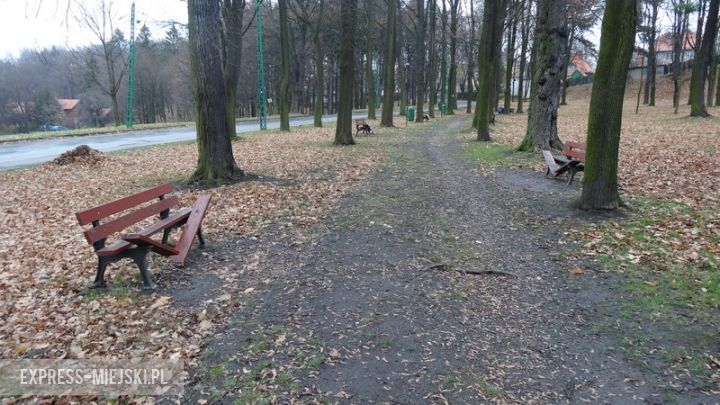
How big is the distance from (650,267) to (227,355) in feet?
15.5

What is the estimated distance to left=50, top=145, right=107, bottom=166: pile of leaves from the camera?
1386 cm

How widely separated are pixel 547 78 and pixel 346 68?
689 cm

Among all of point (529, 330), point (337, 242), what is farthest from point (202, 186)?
point (529, 330)

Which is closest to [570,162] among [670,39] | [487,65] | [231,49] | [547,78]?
[547,78]

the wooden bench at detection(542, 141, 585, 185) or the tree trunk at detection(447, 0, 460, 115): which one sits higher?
the tree trunk at detection(447, 0, 460, 115)

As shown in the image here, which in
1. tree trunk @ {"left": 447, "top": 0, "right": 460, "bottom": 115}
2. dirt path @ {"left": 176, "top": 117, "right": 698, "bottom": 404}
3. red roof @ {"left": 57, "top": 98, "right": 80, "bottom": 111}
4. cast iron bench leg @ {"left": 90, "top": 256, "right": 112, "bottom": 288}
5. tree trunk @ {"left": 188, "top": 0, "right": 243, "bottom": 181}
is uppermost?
tree trunk @ {"left": 447, "top": 0, "right": 460, "bottom": 115}

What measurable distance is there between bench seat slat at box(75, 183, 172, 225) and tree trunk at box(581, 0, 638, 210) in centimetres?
630

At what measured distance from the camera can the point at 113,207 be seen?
17.4 ft

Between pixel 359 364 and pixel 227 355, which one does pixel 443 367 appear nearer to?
pixel 359 364

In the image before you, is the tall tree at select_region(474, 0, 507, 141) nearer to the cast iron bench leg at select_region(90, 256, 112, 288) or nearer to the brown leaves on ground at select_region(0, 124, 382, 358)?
the brown leaves on ground at select_region(0, 124, 382, 358)

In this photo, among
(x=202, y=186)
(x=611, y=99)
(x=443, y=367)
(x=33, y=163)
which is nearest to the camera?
(x=443, y=367)

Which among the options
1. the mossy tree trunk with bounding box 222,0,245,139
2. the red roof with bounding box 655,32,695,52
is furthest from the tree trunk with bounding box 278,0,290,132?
the red roof with bounding box 655,32,695,52

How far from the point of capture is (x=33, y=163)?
48.7ft

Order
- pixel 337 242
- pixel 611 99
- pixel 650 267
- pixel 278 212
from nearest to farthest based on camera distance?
pixel 650 267 → pixel 337 242 → pixel 611 99 → pixel 278 212
